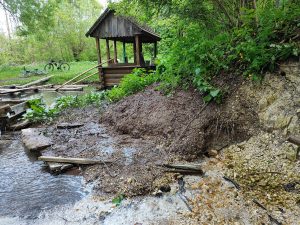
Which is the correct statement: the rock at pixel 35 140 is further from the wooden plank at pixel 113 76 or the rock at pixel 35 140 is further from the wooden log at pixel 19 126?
the wooden plank at pixel 113 76

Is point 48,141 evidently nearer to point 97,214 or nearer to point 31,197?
point 31,197

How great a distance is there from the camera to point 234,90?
4.47 metres

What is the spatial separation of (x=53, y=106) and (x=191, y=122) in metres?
5.67

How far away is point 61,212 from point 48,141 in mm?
2452

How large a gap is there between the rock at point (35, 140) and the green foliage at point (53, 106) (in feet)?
3.50

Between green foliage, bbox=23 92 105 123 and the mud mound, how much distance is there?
2.70m

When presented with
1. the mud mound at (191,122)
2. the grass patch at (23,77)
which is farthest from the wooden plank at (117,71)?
the mud mound at (191,122)

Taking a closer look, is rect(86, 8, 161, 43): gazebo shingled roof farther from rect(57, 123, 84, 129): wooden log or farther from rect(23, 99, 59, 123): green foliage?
rect(57, 123, 84, 129): wooden log

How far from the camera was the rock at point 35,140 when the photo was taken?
498 centimetres

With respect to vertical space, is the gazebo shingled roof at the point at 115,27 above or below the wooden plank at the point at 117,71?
above

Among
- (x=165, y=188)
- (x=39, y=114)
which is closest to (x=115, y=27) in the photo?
(x=39, y=114)

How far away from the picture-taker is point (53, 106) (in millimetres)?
8227

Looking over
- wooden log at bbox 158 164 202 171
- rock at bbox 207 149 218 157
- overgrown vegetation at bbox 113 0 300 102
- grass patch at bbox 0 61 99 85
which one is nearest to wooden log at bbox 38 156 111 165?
wooden log at bbox 158 164 202 171

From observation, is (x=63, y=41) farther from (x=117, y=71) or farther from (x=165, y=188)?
(x=165, y=188)
